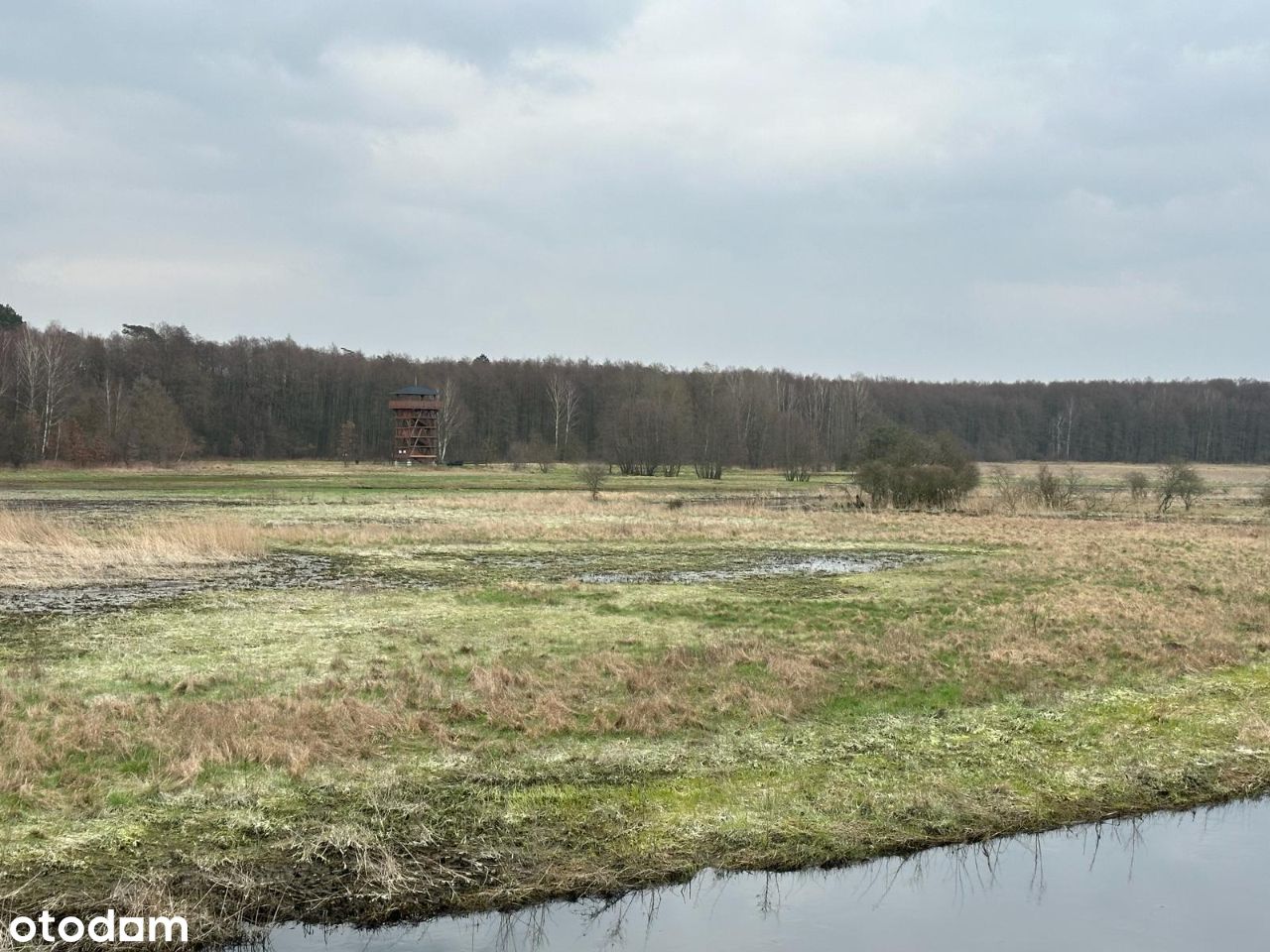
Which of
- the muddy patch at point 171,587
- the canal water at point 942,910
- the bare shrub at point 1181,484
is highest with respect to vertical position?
the bare shrub at point 1181,484

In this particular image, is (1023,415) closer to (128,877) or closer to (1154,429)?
(1154,429)

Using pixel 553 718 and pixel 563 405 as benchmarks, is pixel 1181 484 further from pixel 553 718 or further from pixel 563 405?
pixel 563 405

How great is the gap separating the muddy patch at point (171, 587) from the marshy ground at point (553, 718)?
0.14 metres

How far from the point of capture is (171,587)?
21766mm

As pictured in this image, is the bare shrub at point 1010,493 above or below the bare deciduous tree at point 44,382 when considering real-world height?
below

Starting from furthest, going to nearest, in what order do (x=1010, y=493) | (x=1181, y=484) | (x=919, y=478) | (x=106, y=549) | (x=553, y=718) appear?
(x=1010, y=493), (x=1181, y=484), (x=919, y=478), (x=106, y=549), (x=553, y=718)

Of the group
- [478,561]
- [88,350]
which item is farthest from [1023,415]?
[478,561]

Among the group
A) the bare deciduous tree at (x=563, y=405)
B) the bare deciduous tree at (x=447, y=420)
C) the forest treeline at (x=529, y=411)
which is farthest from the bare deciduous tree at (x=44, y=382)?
the bare deciduous tree at (x=563, y=405)

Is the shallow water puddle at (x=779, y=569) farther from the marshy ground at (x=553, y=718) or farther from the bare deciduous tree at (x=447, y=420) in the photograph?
the bare deciduous tree at (x=447, y=420)

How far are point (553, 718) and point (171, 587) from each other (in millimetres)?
13389

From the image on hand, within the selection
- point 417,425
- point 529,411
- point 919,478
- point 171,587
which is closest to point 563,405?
A: point 529,411

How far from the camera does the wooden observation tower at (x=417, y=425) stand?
9462 centimetres

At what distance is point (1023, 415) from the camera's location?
166625 mm

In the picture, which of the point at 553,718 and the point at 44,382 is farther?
the point at 44,382
